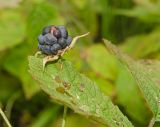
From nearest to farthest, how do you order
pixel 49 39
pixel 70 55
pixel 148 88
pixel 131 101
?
pixel 49 39, pixel 148 88, pixel 131 101, pixel 70 55

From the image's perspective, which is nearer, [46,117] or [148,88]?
[148,88]

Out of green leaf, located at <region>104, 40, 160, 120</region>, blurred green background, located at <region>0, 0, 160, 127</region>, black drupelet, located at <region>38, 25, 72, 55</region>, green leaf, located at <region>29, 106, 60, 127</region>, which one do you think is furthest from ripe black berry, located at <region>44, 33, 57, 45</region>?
green leaf, located at <region>29, 106, 60, 127</region>

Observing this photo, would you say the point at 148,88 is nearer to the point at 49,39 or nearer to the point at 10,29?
the point at 49,39

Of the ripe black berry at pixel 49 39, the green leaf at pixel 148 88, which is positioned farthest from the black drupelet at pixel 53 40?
the green leaf at pixel 148 88

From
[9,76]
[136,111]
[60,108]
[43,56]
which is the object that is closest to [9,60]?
[9,76]

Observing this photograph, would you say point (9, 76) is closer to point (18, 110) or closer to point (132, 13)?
point (18, 110)

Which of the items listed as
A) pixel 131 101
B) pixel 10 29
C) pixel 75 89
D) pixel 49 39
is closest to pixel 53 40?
pixel 49 39

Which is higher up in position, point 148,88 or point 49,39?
point 49,39
